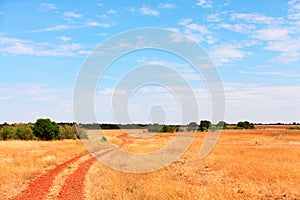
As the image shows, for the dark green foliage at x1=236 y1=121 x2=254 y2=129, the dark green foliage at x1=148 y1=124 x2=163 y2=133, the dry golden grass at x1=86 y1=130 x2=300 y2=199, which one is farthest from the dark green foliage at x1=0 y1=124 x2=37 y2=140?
the dark green foliage at x1=236 y1=121 x2=254 y2=129

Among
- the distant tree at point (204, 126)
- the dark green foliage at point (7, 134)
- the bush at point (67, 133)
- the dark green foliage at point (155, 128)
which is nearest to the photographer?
the dark green foliage at point (7, 134)

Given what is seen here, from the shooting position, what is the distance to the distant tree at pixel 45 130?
232 feet

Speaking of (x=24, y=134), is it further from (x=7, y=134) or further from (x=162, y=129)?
(x=162, y=129)

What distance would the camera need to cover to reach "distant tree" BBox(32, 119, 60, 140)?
70625 mm

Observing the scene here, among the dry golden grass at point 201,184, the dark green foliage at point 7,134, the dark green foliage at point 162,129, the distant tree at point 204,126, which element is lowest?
the dry golden grass at point 201,184

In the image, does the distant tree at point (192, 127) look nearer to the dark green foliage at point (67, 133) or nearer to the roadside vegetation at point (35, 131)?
the dark green foliage at point (67, 133)

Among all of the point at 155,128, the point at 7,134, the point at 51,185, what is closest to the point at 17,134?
the point at 7,134

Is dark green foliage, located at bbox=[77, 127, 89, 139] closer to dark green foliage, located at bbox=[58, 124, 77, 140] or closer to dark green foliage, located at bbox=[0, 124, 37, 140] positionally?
dark green foliage, located at bbox=[58, 124, 77, 140]

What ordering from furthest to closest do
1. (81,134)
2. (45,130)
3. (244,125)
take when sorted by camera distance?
(244,125)
(81,134)
(45,130)

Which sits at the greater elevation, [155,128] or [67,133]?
[155,128]

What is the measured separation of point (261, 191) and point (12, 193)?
11201mm

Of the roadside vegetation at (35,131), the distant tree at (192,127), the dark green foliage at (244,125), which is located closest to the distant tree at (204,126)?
the distant tree at (192,127)

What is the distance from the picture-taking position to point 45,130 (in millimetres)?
70750

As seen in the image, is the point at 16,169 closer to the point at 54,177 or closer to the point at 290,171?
the point at 54,177
